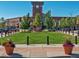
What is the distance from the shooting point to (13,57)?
982 centimetres

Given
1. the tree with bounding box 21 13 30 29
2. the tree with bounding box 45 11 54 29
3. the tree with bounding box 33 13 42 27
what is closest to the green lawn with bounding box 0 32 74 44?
the tree with bounding box 45 11 54 29

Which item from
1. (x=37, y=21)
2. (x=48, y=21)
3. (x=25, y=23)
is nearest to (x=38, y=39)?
(x=48, y=21)

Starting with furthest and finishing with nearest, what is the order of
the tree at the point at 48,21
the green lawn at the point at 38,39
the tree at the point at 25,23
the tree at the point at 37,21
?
the tree at the point at 25,23
the tree at the point at 37,21
the tree at the point at 48,21
the green lawn at the point at 38,39

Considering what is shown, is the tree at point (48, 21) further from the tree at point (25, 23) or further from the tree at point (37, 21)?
the tree at point (25, 23)

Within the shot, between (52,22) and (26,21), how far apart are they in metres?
6.20

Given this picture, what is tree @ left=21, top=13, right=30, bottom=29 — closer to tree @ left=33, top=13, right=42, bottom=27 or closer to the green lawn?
tree @ left=33, top=13, right=42, bottom=27

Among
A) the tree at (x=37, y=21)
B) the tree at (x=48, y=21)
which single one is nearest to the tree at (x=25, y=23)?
the tree at (x=37, y=21)

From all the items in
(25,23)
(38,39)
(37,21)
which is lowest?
(38,39)

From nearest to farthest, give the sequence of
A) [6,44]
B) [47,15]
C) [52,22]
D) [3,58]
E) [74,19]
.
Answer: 1. [3,58]
2. [6,44]
3. [47,15]
4. [52,22]
5. [74,19]

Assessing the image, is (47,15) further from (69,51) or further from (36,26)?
(69,51)

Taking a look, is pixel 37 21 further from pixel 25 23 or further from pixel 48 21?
pixel 48 21

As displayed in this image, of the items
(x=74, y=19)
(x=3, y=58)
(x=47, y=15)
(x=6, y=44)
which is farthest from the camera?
(x=74, y=19)

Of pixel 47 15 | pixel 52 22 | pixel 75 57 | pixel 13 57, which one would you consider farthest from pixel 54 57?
pixel 52 22

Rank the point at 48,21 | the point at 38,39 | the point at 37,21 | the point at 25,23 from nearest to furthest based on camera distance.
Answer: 1. the point at 38,39
2. the point at 48,21
3. the point at 37,21
4. the point at 25,23
